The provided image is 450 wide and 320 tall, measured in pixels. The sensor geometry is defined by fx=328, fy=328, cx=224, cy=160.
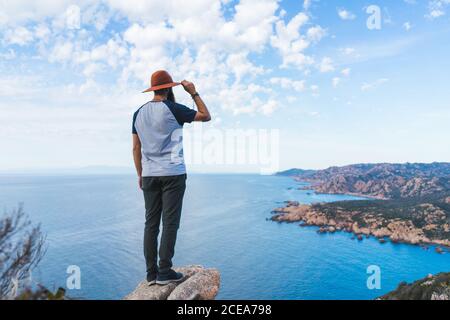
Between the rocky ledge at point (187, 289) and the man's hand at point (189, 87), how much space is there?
2721mm

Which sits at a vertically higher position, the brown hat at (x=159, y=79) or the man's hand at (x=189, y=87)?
the brown hat at (x=159, y=79)

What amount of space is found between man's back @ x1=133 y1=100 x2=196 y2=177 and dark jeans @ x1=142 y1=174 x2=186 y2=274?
14cm

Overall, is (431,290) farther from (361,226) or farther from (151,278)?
(361,226)

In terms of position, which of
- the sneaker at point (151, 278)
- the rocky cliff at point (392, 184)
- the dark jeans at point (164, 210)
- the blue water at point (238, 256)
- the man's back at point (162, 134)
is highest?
the man's back at point (162, 134)

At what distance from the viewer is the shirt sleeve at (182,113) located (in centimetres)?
421

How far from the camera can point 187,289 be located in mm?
4855

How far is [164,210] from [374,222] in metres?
89.4

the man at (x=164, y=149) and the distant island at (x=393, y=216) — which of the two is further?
the distant island at (x=393, y=216)

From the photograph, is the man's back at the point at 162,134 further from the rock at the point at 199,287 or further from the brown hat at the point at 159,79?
the rock at the point at 199,287

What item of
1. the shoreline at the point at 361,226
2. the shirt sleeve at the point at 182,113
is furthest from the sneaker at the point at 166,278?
the shoreline at the point at 361,226

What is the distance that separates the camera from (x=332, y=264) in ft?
193
